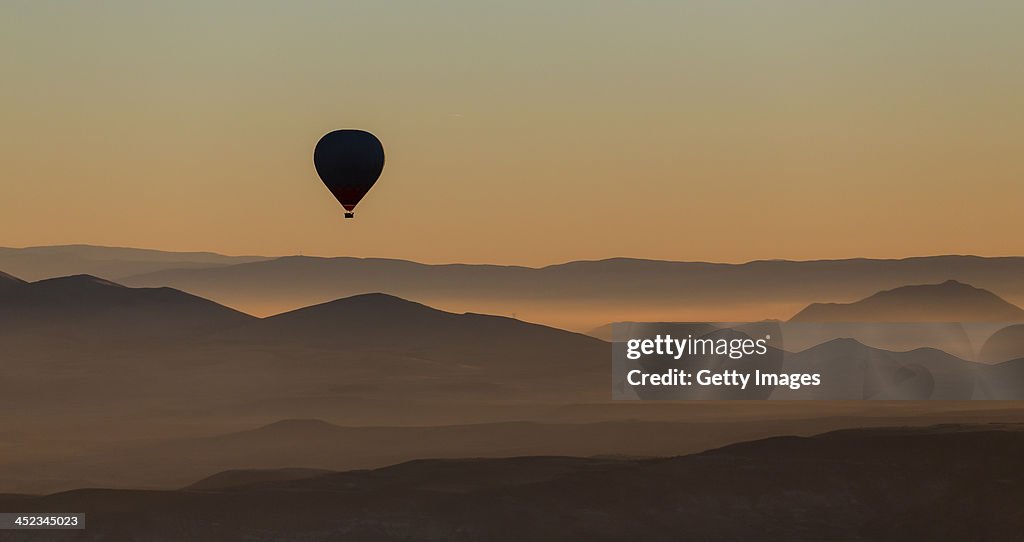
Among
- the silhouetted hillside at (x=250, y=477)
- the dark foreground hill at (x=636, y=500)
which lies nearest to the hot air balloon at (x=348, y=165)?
the dark foreground hill at (x=636, y=500)

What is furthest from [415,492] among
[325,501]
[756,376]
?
[756,376]

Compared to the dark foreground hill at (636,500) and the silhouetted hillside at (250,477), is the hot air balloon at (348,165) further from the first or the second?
the silhouetted hillside at (250,477)

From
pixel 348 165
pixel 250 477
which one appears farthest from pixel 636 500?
pixel 348 165

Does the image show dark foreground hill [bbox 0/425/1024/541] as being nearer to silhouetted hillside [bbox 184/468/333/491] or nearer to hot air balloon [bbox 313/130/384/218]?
silhouetted hillside [bbox 184/468/333/491]

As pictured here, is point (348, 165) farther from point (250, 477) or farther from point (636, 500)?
point (250, 477)

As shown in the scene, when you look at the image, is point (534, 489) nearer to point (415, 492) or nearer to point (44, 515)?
point (415, 492)

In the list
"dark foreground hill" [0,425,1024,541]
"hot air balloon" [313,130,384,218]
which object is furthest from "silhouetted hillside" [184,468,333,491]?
"hot air balloon" [313,130,384,218]
